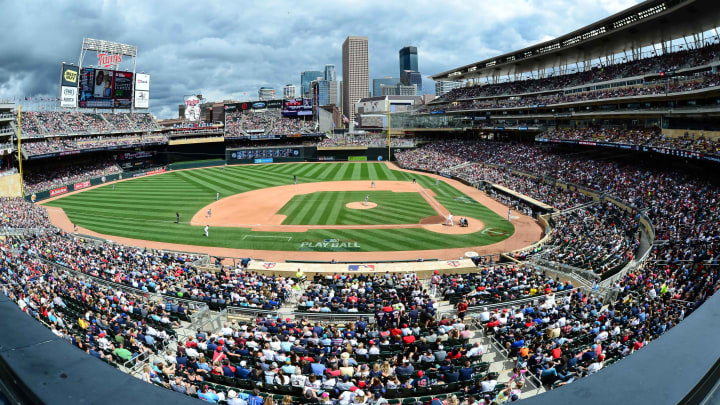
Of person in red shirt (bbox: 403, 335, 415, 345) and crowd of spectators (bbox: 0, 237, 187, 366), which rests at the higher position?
crowd of spectators (bbox: 0, 237, 187, 366)

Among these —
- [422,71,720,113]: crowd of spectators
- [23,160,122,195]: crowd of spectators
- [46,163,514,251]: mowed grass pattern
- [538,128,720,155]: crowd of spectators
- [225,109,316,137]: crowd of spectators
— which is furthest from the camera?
[225,109,316,137]: crowd of spectators

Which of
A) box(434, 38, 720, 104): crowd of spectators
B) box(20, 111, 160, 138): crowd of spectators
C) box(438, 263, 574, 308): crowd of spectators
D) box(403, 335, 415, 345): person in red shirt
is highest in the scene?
box(434, 38, 720, 104): crowd of spectators

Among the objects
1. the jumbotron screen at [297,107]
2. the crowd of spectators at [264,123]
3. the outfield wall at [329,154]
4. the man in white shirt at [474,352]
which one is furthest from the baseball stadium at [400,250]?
the jumbotron screen at [297,107]

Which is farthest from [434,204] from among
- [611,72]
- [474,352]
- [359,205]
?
[474,352]

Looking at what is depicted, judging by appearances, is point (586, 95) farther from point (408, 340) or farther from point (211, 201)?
point (408, 340)

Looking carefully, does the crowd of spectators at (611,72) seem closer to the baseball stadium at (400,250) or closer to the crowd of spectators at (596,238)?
the baseball stadium at (400,250)

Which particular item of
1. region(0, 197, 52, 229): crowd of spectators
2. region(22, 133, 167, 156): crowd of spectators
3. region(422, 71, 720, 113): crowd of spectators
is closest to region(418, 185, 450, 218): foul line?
region(422, 71, 720, 113): crowd of spectators

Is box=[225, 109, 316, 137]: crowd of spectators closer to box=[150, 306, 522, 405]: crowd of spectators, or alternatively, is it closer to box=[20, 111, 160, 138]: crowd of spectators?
box=[20, 111, 160, 138]: crowd of spectators
